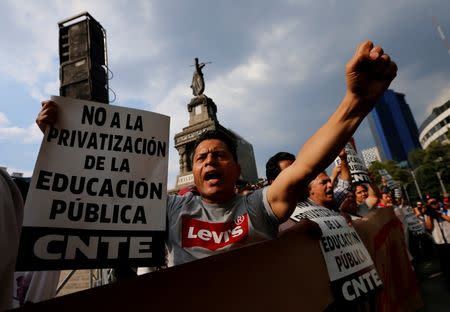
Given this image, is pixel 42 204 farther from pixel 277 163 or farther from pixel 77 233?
pixel 277 163

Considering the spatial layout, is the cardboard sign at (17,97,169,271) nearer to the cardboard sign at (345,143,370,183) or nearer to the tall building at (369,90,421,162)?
the cardboard sign at (345,143,370,183)

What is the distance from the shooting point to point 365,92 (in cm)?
121

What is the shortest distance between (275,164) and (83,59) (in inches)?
176

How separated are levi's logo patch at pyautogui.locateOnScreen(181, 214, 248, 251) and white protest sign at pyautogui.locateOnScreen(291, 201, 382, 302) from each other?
0.56 m

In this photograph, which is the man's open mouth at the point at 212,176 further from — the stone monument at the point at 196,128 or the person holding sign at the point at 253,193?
the stone monument at the point at 196,128

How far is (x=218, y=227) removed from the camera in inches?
62.7

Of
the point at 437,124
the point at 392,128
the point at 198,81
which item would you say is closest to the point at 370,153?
the point at 392,128

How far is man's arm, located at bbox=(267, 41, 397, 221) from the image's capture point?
1.15 meters

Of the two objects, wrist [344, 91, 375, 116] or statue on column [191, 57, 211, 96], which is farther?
statue on column [191, 57, 211, 96]

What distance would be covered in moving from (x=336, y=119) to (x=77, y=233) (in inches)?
55.7

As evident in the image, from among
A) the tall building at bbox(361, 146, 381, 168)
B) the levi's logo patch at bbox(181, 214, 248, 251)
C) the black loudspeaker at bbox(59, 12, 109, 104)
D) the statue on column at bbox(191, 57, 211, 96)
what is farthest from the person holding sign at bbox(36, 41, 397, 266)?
the tall building at bbox(361, 146, 381, 168)

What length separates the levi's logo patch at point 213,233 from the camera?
4.98ft

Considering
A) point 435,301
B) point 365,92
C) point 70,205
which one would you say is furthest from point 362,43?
point 435,301

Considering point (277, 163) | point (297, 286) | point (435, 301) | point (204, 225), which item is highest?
point (277, 163)
